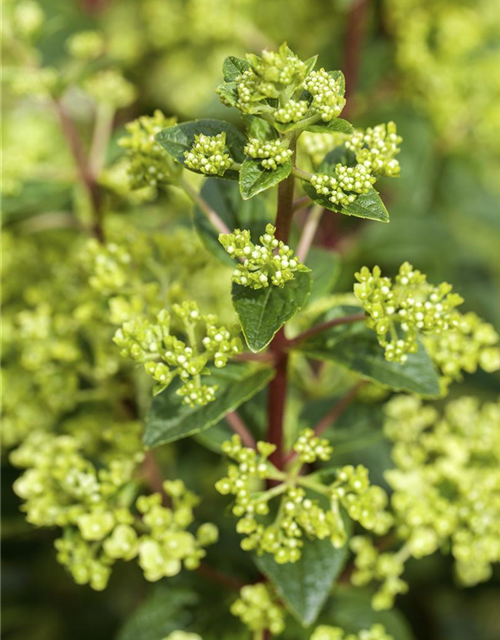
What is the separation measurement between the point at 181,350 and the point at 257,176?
277mm

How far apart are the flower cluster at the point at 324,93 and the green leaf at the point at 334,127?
0.02 meters

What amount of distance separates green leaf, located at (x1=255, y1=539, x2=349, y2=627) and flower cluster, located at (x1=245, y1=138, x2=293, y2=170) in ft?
2.06

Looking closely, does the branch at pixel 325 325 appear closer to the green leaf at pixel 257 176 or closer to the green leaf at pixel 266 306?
the green leaf at pixel 266 306

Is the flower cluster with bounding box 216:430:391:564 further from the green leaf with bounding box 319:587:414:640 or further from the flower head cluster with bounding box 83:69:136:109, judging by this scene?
the flower head cluster with bounding box 83:69:136:109

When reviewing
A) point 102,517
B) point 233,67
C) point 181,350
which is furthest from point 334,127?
point 102,517

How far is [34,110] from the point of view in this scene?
275cm

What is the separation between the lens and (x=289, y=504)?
113 cm

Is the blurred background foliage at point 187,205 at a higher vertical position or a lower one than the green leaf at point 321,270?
lower

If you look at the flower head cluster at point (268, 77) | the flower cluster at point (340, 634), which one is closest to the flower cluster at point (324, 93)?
the flower head cluster at point (268, 77)

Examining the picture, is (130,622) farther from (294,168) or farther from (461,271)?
(461,271)

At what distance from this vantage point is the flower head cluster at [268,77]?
0.89m

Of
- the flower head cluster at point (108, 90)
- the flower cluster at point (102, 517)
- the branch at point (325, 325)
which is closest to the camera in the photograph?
the branch at point (325, 325)

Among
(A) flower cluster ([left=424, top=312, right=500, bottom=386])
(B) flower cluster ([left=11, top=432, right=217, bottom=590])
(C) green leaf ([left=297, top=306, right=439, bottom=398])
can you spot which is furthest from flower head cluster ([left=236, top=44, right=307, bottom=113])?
(B) flower cluster ([left=11, top=432, right=217, bottom=590])

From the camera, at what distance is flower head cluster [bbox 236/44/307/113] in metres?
0.89
